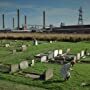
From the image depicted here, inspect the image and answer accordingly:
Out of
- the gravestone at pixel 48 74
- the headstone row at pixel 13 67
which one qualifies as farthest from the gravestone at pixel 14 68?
the gravestone at pixel 48 74

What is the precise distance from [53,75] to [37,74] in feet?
3.12

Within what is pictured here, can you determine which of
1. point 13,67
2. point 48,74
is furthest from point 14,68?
point 48,74

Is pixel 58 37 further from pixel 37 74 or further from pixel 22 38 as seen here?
pixel 37 74

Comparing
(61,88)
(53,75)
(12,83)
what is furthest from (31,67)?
(61,88)

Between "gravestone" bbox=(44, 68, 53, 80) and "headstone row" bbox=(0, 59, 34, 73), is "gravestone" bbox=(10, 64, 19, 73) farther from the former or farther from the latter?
"gravestone" bbox=(44, 68, 53, 80)

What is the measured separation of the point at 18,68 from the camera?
44.2ft

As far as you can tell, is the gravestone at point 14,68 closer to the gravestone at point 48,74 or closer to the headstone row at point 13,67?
the headstone row at point 13,67

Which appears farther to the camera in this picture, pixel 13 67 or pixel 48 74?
pixel 13 67

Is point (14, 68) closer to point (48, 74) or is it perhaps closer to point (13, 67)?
point (13, 67)

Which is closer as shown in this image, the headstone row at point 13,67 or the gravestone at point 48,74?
the gravestone at point 48,74

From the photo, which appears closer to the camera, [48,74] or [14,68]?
[48,74]

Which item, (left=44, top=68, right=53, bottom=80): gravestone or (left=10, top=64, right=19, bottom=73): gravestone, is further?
(left=10, top=64, right=19, bottom=73): gravestone

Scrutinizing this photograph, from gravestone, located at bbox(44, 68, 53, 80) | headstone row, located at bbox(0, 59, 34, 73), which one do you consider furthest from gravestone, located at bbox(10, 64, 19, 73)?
gravestone, located at bbox(44, 68, 53, 80)

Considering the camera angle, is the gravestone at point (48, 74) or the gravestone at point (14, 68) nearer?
the gravestone at point (48, 74)
